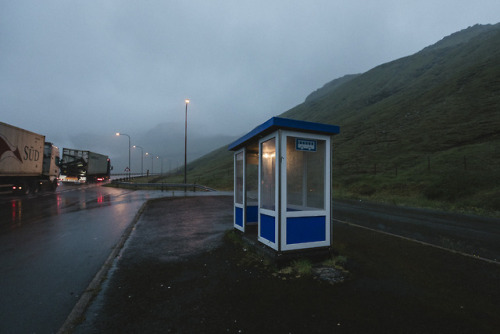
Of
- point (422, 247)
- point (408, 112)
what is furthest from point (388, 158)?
point (422, 247)

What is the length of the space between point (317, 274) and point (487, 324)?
236 centimetres

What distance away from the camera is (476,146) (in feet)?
80.4

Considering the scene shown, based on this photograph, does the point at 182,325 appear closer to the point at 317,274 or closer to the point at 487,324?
the point at 317,274

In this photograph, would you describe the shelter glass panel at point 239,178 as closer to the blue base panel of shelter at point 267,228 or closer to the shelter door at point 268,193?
the shelter door at point 268,193

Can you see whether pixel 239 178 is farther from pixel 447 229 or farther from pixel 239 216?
pixel 447 229

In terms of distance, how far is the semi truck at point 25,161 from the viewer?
16750 millimetres

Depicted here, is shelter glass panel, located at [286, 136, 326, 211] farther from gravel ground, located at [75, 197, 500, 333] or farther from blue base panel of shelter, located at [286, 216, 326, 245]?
gravel ground, located at [75, 197, 500, 333]

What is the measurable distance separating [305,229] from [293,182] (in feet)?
4.22

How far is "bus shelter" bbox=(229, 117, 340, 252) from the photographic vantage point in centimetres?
524

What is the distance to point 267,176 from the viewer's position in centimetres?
647

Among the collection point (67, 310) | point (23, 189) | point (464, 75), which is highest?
point (464, 75)

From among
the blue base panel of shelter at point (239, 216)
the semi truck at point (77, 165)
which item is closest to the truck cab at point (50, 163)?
the semi truck at point (77, 165)

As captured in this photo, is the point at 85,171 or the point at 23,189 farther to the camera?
the point at 85,171

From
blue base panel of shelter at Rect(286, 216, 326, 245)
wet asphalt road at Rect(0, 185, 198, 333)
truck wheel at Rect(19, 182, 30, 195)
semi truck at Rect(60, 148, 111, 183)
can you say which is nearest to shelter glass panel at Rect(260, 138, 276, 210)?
blue base panel of shelter at Rect(286, 216, 326, 245)
